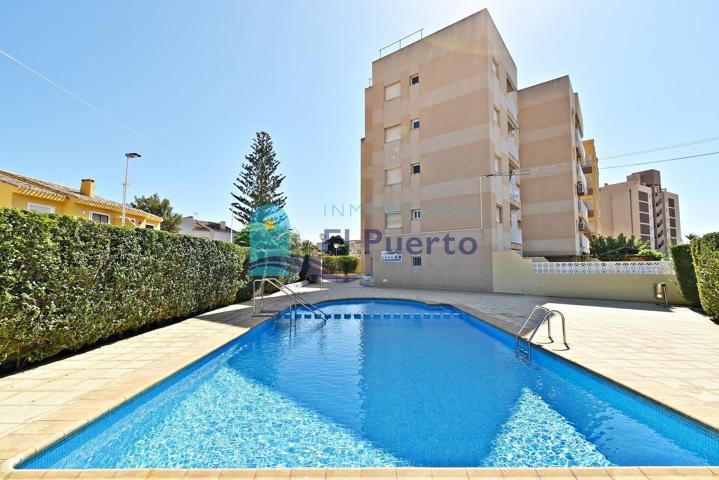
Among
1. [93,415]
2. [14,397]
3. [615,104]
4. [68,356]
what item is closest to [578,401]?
[93,415]

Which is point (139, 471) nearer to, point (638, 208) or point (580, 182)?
point (580, 182)

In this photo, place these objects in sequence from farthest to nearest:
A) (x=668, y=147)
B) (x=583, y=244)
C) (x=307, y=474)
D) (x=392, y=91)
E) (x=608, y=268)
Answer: (x=583, y=244) → (x=392, y=91) → (x=668, y=147) → (x=608, y=268) → (x=307, y=474)

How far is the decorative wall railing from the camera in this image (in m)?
12.0

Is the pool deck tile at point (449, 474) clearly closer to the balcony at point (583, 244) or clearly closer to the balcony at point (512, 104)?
the balcony at point (512, 104)

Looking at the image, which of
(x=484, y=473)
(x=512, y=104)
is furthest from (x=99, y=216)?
(x=512, y=104)

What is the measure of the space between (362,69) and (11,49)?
721 inches

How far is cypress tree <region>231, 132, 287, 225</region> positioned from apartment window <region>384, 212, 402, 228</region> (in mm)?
14740

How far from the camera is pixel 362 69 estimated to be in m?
22.2

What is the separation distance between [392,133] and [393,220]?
5.66 m

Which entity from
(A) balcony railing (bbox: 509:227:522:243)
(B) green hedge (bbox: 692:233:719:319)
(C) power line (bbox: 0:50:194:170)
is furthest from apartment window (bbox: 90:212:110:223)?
(B) green hedge (bbox: 692:233:719:319)

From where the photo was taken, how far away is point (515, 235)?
18.9m

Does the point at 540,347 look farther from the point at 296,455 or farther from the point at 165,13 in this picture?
the point at 165,13

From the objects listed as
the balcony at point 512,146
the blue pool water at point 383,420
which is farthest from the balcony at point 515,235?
the blue pool water at point 383,420

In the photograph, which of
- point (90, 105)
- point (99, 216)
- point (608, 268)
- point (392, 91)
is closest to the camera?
point (90, 105)
